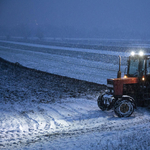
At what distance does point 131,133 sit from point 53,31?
151 m

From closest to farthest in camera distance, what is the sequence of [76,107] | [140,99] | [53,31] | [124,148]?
[124,148] < [140,99] < [76,107] < [53,31]

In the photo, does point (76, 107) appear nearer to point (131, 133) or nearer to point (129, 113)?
point (129, 113)

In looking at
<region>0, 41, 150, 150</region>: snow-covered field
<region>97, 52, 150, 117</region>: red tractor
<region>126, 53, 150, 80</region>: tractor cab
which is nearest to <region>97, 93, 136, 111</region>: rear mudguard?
<region>97, 52, 150, 117</region>: red tractor

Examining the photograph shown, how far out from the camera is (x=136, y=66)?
9.60 metres

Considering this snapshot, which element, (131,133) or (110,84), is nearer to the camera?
(131,133)

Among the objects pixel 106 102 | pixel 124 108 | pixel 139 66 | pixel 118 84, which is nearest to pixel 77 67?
pixel 139 66

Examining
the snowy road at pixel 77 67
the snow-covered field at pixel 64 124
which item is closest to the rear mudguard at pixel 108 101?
the snow-covered field at pixel 64 124

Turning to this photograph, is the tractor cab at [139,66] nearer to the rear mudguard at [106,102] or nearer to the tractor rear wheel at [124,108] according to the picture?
the tractor rear wheel at [124,108]

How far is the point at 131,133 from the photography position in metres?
6.85

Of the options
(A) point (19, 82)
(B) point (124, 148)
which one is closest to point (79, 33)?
(A) point (19, 82)

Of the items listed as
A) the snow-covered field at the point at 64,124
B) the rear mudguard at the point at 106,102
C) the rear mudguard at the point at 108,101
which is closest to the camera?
the snow-covered field at the point at 64,124

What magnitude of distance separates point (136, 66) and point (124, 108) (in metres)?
2.13

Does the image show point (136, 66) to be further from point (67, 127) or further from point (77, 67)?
point (77, 67)

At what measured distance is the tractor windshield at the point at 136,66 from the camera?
925cm
